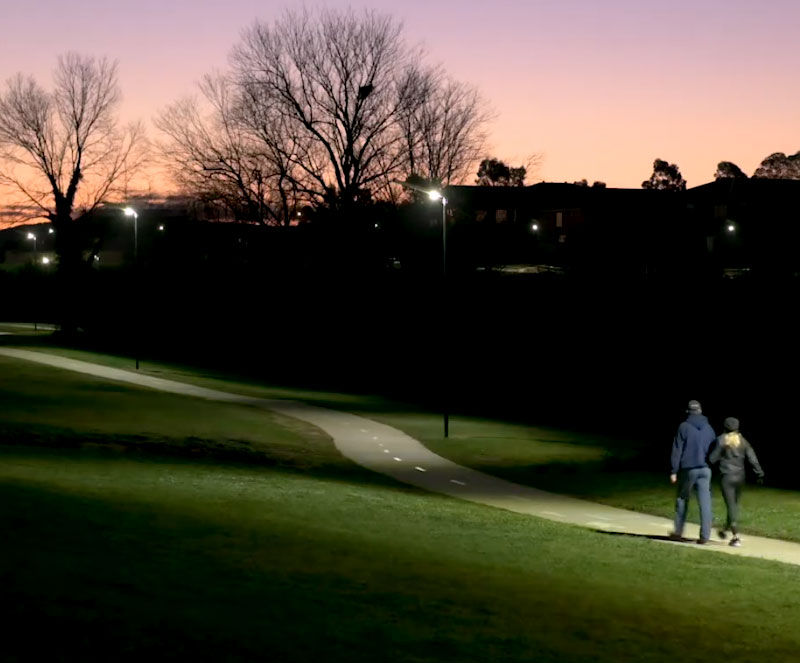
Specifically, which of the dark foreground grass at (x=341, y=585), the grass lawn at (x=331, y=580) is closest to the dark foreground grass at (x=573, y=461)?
the grass lawn at (x=331, y=580)

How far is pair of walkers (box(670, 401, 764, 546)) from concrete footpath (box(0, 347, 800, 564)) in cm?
52

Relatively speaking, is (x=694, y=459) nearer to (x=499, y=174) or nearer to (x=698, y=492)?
(x=698, y=492)

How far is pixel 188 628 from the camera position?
9.76m

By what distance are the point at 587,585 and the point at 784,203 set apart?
273ft

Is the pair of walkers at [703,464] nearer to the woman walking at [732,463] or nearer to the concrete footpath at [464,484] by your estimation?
the woman walking at [732,463]

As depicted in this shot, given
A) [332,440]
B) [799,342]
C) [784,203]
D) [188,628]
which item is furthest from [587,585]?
[784,203]

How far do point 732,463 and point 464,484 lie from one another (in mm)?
8175

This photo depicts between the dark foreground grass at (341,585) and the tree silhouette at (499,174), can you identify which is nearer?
the dark foreground grass at (341,585)

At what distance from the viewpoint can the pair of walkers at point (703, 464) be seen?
18672mm

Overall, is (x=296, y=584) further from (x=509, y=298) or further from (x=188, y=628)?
(x=509, y=298)

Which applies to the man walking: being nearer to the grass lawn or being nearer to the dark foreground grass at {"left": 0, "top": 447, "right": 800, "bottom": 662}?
the dark foreground grass at {"left": 0, "top": 447, "right": 800, "bottom": 662}

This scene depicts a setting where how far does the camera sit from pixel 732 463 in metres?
19.0

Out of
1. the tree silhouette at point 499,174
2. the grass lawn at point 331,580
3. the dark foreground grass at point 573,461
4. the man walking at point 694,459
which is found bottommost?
→ the dark foreground grass at point 573,461

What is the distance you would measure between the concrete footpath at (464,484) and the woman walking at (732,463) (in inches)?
20.3
